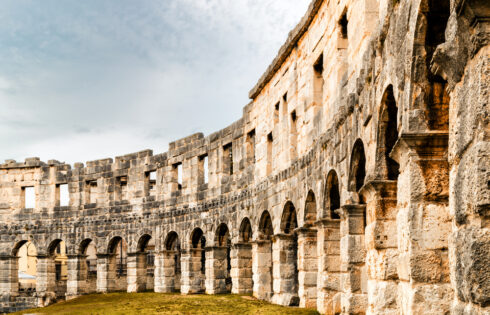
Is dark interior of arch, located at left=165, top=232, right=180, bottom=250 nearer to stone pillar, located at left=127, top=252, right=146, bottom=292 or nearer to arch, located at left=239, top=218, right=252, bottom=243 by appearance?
stone pillar, located at left=127, top=252, right=146, bottom=292

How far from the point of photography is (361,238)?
1046 cm

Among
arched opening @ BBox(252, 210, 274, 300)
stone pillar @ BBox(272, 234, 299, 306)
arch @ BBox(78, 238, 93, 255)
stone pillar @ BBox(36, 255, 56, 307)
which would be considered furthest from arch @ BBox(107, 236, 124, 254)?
stone pillar @ BBox(272, 234, 299, 306)

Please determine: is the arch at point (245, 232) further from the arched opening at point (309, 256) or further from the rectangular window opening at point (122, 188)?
the rectangular window opening at point (122, 188)

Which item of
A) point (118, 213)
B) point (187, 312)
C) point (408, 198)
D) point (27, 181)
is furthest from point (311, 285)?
point (27, 181)

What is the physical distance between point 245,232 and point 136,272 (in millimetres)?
7272

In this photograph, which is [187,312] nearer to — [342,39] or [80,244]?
[342,39]

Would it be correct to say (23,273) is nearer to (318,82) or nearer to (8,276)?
(8,276)

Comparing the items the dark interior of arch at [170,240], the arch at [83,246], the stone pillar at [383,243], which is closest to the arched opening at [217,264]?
the dark interior of arch at [170,240]

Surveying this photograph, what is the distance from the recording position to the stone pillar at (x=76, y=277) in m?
27.7

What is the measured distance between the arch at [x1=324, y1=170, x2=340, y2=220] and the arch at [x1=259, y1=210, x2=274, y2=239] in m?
6.36

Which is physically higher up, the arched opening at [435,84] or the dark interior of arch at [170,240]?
the arched opening at [435,84]

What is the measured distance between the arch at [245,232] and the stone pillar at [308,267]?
6.53 m

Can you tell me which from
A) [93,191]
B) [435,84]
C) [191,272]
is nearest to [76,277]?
[93,191]

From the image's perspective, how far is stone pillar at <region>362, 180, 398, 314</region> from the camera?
8141mm
